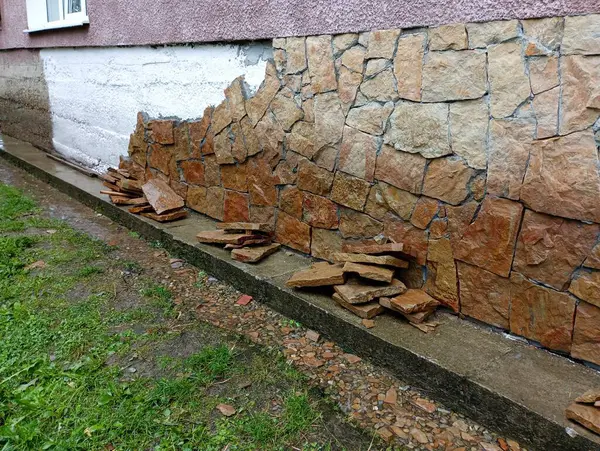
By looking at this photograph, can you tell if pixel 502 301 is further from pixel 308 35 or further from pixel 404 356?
pixel 308 35

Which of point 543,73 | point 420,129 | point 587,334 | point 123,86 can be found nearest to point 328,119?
point 420,129

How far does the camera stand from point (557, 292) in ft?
8.61

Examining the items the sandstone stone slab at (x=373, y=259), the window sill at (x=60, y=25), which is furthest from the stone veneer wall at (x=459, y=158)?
the window sill at (x=60, y=25)

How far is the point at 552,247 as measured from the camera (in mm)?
2592

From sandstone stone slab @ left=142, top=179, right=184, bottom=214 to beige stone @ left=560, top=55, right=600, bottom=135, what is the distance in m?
3.68

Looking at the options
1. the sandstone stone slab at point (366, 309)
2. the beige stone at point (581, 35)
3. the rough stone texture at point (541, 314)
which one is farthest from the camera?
the sandstone stone slab at point (366, 309)

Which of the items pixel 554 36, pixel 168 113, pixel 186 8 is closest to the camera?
pixel 554 36

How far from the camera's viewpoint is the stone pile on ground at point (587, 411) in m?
2.14

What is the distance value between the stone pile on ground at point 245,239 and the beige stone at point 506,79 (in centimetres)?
210

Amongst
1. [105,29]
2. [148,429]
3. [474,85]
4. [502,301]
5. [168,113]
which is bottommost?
[148,429]

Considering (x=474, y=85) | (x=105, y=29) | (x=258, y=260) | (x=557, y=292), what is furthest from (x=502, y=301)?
(x=105, y=29)

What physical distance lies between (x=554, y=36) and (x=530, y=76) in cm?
21

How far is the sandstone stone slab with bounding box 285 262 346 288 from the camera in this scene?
131 inches

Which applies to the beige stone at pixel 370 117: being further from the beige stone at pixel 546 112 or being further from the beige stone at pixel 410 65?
the beige stone at pixel 546 112
